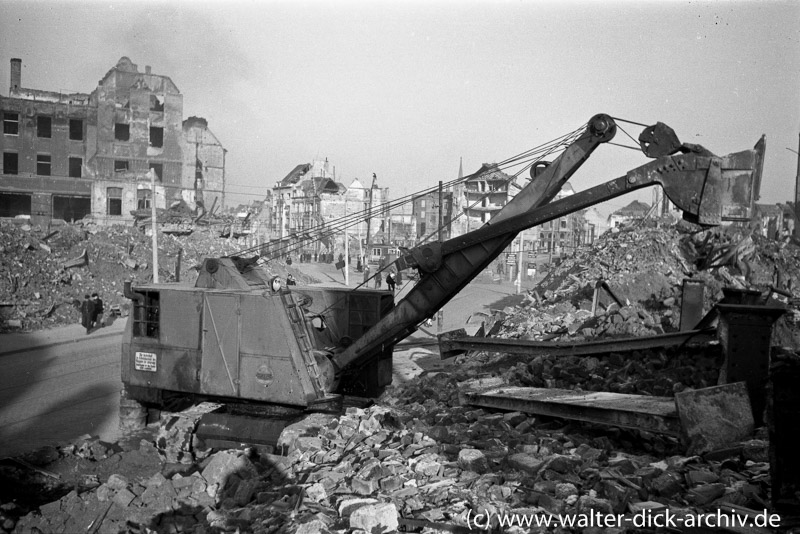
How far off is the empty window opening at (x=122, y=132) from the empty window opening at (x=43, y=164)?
15.8 ft

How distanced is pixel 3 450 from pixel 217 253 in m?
25.4

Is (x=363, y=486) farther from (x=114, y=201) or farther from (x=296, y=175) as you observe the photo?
(x=296, y=175)

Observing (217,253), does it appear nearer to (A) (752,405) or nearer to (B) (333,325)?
(B) (333,325)

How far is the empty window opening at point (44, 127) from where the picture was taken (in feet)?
142

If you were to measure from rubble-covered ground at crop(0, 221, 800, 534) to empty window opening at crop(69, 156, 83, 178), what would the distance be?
133 feet

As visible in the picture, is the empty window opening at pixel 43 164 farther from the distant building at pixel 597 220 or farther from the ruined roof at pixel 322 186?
the distant building at pixel 597 220

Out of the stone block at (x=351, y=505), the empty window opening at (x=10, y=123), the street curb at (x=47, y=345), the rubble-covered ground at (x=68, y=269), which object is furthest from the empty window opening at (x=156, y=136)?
the stone block at (x=351, y=505)

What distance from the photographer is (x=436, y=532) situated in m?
5.17

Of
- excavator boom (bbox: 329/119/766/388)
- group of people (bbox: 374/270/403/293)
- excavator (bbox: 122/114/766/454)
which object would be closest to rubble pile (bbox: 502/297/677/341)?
group of people (bbox: 374/270/403/293)

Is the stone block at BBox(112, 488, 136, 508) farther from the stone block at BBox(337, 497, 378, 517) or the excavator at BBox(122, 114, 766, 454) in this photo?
the stone block at BBox(337, 497, 378, 517)

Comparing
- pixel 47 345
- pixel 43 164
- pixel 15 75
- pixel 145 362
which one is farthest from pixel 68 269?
pixel 15 75

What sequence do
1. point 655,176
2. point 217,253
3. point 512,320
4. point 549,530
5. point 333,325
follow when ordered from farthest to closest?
point 217,253 < point 512,320 < point 333,325 < point 655,176 < point 549,530

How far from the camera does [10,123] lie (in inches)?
1682

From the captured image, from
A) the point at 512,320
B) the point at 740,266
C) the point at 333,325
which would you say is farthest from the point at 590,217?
the point at 333,325
